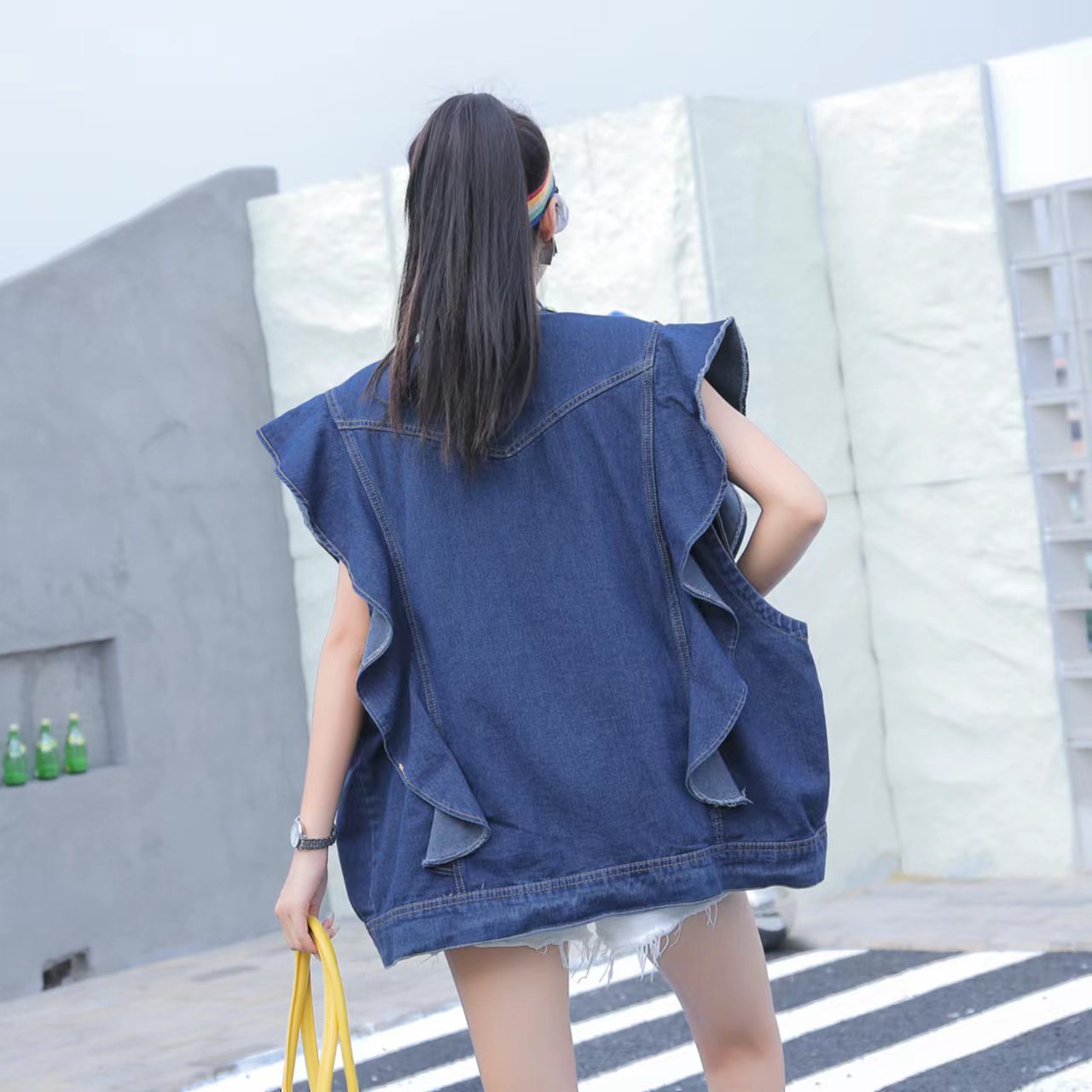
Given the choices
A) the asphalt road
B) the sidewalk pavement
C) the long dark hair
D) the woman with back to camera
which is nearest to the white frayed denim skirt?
the woman with back to camera

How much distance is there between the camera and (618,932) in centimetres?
160

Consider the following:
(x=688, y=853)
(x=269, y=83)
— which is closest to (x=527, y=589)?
(x=688, y=853)

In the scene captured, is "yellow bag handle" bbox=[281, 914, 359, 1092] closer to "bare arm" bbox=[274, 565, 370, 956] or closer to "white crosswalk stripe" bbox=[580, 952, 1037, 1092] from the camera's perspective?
"bare arm" bbox=[274, 565, 370, 956]

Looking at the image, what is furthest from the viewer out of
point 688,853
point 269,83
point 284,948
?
point 269,83

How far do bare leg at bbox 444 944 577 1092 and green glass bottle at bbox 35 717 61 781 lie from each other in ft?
13.3

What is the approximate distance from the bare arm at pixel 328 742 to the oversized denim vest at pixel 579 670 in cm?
5

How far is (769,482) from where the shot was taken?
1585 millimetres

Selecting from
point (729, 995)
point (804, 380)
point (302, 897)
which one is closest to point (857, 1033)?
point (804, 380)

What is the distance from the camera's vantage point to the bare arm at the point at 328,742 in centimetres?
163

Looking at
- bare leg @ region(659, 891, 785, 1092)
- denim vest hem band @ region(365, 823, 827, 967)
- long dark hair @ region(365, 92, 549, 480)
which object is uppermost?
long dark hair @ region(365, 92, 549, 480)

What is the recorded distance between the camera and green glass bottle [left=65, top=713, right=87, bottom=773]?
543 cm

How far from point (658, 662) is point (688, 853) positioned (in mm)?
178

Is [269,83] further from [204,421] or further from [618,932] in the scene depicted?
[618,932]

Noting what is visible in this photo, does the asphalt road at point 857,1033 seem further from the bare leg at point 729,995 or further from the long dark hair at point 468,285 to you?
the long dark hair at point 468,285
